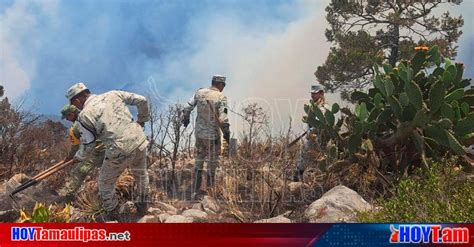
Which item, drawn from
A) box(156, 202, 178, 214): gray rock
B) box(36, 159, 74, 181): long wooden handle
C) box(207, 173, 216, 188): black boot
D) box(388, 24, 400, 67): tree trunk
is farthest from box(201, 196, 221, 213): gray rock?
box(388, 24, 400, 67): tree trunk

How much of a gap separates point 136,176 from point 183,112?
787 mm

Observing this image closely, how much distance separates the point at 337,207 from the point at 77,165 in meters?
2.56

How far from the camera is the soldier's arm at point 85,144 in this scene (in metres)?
5.08

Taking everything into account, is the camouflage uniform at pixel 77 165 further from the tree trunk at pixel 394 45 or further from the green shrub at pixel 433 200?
the tree trunk at pixel 394 45

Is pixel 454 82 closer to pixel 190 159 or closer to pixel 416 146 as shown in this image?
pixel 416 146

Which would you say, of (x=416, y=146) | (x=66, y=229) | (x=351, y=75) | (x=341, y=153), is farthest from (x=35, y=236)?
(x=351, y=75)

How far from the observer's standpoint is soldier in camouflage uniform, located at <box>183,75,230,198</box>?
18.1 feet

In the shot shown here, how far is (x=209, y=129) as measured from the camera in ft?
20.1

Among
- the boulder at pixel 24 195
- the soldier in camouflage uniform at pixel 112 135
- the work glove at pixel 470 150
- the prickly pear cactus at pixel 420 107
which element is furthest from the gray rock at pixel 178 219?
the work glove at pixel 470 150

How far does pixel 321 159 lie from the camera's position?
5.35m

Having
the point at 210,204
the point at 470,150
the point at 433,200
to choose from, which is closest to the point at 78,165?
the point at 210,204

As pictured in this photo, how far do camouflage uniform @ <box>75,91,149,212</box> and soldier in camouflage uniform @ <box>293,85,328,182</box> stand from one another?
1.39 m

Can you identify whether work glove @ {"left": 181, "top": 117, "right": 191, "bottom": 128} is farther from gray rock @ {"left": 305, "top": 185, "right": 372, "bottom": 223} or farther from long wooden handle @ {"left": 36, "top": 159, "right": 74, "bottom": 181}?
gray rock @ {"left": 305, "top": 185, "right": 372, "bottom": 223}

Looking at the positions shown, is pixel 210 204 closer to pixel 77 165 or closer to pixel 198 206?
pixel 198 206
